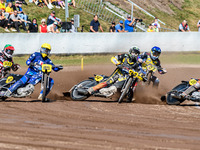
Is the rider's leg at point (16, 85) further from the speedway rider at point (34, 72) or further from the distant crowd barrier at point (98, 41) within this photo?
the distant crowd barrier at point (98, 41)

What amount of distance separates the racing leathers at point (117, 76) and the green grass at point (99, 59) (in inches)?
368

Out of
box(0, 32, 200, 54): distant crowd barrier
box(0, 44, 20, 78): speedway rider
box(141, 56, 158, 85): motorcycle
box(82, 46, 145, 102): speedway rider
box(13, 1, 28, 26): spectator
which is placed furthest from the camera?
box(13, 1, 28, 26): spectator

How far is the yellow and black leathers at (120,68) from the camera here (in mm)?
12398

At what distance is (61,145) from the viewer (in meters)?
6.83

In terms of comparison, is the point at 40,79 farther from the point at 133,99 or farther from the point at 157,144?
the point at 157,144

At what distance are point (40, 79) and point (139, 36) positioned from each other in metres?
13.9

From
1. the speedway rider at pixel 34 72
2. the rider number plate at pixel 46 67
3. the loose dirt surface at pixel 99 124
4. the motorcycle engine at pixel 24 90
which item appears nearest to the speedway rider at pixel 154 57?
the loose dirt surface at pixel 99 124

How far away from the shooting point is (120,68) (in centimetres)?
1255

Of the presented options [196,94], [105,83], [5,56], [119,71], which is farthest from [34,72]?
[196,94]

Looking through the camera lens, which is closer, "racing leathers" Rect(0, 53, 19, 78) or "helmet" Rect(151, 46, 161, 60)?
"racing leathers" Rect(0, 53, 19, 78)

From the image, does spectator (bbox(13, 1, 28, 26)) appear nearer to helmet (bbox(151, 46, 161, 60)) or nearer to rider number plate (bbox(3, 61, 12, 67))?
rider number plate (bbox(3, 61, 12, 67))

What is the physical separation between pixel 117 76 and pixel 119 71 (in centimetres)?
20

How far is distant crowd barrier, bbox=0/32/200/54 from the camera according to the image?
71.3 feet

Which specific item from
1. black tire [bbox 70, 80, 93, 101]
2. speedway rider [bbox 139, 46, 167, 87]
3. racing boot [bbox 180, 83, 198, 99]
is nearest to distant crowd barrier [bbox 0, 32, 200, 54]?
speedway rider [bbox 139, 46, 167, 87]
